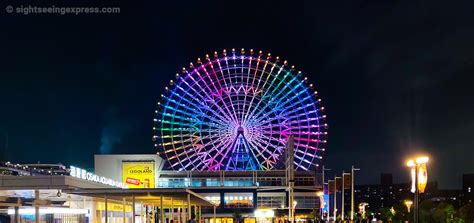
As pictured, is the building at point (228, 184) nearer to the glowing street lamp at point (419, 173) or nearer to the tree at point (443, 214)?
the tree at point (443, 214)

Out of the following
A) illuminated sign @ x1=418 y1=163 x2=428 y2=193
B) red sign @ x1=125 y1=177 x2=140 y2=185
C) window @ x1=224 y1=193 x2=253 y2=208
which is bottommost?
window @ x1=224 y1=193 x2=253 y2=208

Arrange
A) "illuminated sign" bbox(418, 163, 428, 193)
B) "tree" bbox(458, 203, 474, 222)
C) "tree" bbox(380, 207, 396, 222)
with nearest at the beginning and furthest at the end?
1. "illuminated sign" bbox(418, 163, 428, 193)
2. "tree" bbox(458, 203, 474, 222)
3. "tree" bbox(380, 207, 396, 222)

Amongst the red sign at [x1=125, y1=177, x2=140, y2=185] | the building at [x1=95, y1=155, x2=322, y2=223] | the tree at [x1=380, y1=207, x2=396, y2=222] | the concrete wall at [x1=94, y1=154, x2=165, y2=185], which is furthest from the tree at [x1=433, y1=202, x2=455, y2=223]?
the concrete wall at [x1=94, y1=154, x2=165, y2=185]

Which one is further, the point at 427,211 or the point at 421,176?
the point at 427,211

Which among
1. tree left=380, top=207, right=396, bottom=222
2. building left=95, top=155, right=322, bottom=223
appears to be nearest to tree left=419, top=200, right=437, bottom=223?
tree left=380, top=207, right=396, bottom=222

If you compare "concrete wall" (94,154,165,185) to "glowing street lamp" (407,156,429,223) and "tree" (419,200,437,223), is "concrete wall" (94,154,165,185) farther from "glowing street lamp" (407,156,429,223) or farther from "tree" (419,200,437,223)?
"glowing street lamp" (407,156,429,223)

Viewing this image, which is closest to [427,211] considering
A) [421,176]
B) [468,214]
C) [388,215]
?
[468,214]

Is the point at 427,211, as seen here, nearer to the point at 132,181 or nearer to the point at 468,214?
the point at 468,214

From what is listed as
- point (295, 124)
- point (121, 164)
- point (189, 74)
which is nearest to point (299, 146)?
point (295, 124)

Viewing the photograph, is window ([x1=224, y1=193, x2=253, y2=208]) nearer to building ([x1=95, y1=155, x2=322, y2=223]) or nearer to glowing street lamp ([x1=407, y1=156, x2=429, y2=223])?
building ([x1=95, y1=155, x2=322, y2=223])

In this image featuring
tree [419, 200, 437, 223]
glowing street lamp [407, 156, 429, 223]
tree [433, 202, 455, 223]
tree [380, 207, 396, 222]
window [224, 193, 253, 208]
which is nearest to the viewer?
glowing street lamp [407, 156, 429, 223]

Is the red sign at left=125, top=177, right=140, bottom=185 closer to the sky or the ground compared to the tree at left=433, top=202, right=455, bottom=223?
closer to the sky

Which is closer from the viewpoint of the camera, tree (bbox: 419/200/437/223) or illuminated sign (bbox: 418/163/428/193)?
illuminated sign (bbox: 418/163/428/193)

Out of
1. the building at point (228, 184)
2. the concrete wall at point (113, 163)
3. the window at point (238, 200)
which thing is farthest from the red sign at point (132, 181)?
the window at point (238, 200)
